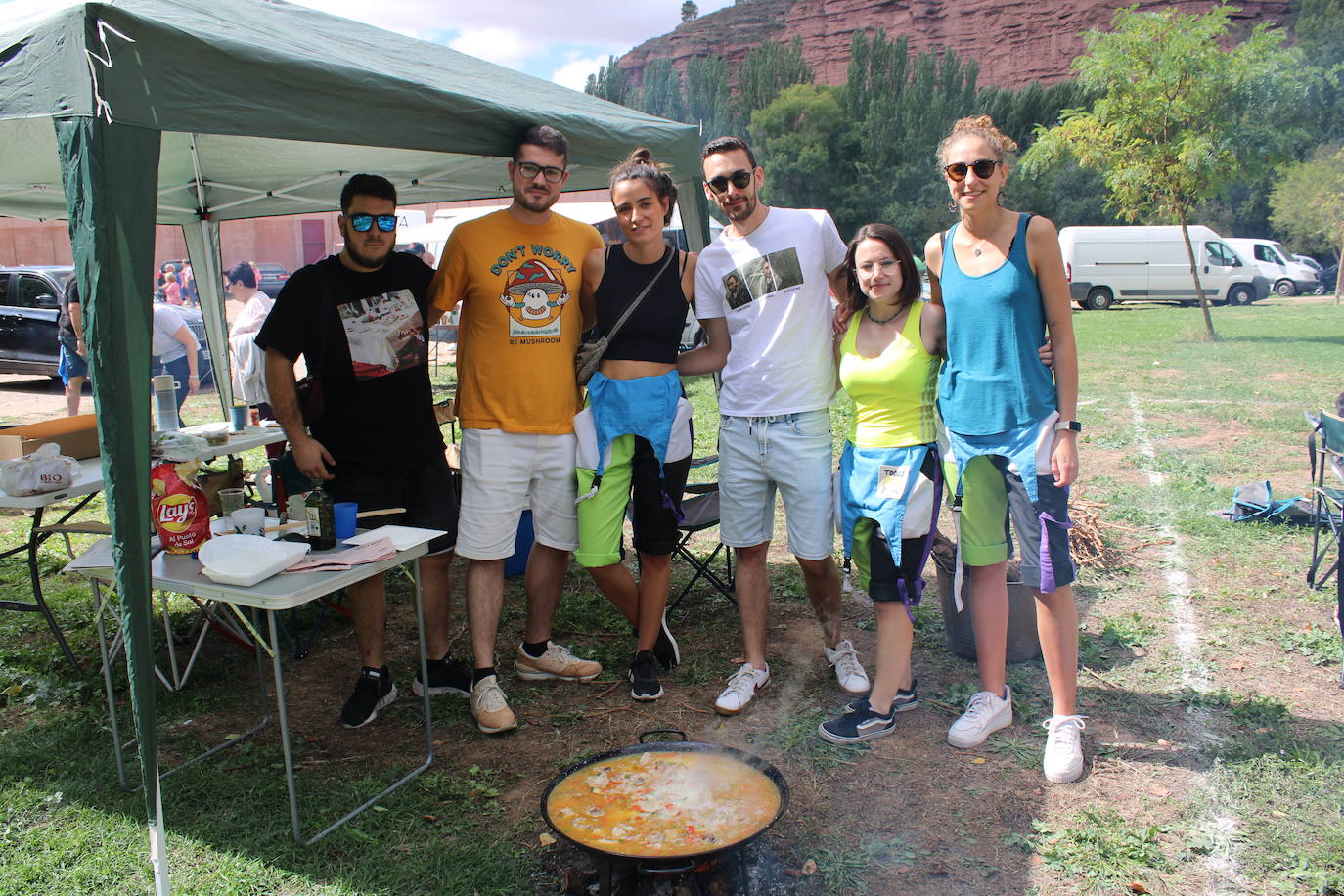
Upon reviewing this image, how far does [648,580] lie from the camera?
3496mm

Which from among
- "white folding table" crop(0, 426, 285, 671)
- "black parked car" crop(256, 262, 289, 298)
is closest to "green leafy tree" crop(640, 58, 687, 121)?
"black parked car" crop(256, 262, 289, 298)

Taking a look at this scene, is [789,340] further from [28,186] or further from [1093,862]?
[28,186]

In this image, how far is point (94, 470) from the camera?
3.97 meters

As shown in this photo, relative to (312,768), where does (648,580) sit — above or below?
above

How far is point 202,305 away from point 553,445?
405 cm

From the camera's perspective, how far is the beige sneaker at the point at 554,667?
3682 mm

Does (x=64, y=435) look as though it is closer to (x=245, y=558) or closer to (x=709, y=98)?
(x=245, y=558)

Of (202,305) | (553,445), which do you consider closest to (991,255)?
(553,445)

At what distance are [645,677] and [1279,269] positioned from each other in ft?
101

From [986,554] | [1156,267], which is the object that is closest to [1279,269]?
[1156,267]

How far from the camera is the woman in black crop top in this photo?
3.24 meters

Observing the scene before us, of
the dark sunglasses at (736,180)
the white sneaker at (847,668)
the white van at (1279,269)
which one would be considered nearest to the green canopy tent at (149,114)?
the dark sunglasses at (736,180)

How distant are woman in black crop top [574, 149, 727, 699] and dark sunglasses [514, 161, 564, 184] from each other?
22cm

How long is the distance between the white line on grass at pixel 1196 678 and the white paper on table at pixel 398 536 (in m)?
2.32
